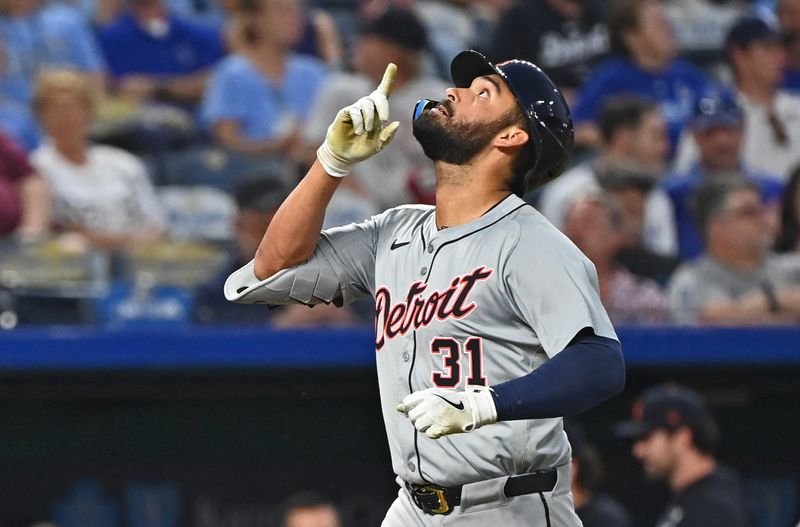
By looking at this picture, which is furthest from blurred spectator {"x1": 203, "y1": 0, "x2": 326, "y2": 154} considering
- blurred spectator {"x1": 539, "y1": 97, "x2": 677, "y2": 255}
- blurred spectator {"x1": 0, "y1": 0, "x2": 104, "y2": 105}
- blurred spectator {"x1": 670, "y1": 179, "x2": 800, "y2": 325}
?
blurred spectator {"x1": 670, "y1": 179, "x2": 800, "y2": 325}

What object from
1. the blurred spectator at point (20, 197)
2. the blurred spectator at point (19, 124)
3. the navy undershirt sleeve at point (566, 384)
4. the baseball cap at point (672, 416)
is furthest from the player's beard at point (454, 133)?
the blurred spectator at point (19, 124)

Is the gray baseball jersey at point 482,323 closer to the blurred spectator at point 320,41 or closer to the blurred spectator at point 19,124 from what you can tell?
the blurred spectator at point 19,124

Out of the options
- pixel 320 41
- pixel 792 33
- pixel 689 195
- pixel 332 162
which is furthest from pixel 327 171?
pixel 792 33

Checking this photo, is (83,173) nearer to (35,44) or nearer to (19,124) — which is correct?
(19,124)

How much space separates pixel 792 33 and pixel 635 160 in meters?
1.63

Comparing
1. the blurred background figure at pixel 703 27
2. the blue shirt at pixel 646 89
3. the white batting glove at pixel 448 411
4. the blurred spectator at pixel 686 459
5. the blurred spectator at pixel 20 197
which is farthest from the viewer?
the blurred background figure at pixel 703 27

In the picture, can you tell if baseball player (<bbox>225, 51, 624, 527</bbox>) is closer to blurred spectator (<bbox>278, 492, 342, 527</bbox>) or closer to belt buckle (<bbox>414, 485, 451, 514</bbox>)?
belt buckle (<bbox>414, 485, 451, 514</bbox>)

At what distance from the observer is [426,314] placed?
2707 millimetres

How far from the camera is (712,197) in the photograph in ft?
19.5

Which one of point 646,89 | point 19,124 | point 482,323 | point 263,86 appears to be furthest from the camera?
point 646,89

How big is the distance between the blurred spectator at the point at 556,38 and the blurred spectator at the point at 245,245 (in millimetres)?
1760

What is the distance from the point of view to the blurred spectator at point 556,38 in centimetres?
680

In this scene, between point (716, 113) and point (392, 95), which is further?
point (716, 113)

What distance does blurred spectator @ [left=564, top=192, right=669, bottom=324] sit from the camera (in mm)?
5660
